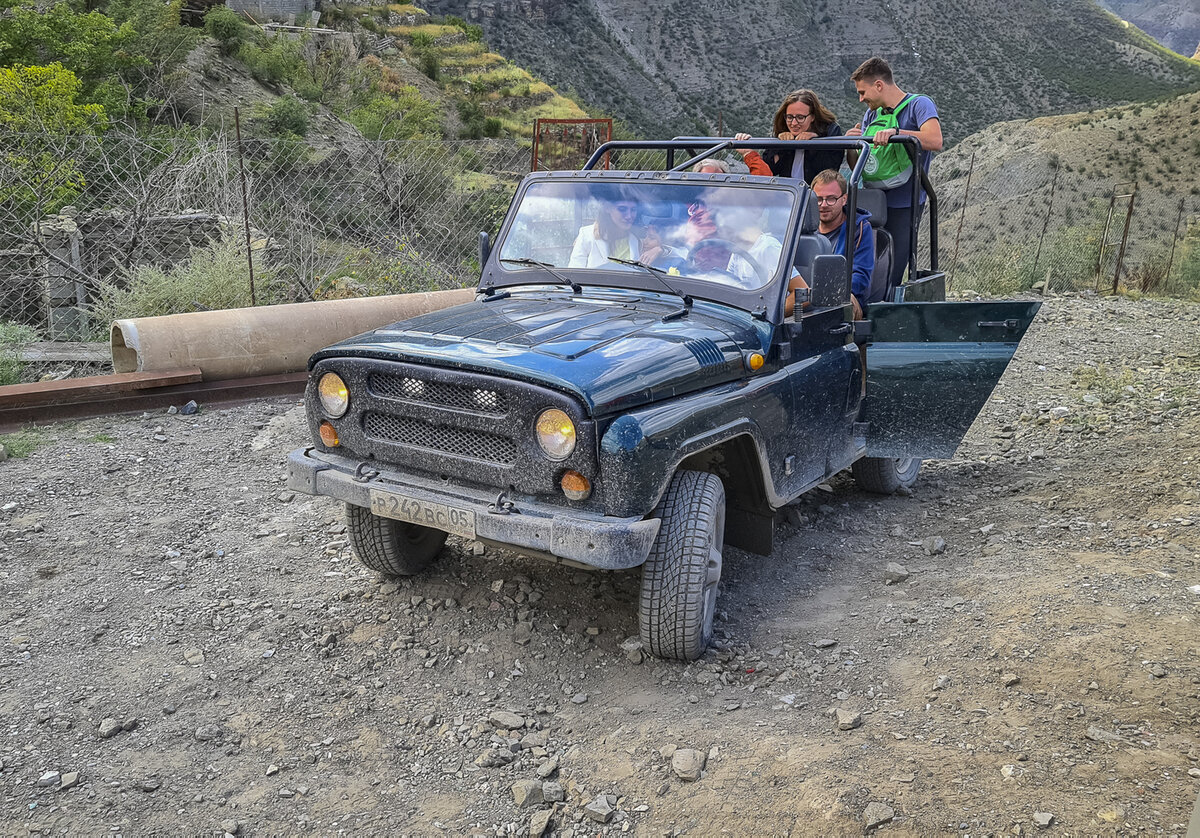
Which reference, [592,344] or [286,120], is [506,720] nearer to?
[592,344]

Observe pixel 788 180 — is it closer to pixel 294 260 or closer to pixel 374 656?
pixel 374 656

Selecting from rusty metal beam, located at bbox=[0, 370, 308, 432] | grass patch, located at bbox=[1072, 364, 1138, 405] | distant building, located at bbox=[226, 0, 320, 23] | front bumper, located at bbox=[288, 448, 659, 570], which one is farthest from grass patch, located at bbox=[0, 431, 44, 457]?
distant building, located at bbox=[226, 0, 320, 23]

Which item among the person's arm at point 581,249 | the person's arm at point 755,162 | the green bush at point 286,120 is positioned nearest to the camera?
the person's arm at point 581,249

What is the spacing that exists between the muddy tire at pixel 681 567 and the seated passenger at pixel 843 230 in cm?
183

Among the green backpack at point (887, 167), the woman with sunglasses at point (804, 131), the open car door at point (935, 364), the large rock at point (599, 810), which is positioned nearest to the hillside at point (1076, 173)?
the woman with sunglasses at point (804, 131)

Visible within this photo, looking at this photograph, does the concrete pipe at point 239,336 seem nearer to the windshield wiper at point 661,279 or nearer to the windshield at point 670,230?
the windshield at point 670,230

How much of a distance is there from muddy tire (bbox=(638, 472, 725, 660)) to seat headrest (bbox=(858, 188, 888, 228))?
2.65 meters

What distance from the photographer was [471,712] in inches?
145

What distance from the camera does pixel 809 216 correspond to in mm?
4465

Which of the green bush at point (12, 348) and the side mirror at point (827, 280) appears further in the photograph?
the green bush at point (12, 348)

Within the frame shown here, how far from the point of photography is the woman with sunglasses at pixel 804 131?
5.67 meters

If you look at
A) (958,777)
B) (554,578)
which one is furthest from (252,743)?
(958,777)

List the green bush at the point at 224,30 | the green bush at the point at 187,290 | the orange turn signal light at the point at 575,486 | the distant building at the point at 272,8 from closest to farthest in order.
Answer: the orange turn signal light at the point at 575,486, the green bush at the point at 187,290, the green bush at the point at 224,30, the distant building at the point at 272,8

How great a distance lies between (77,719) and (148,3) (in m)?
29.0
